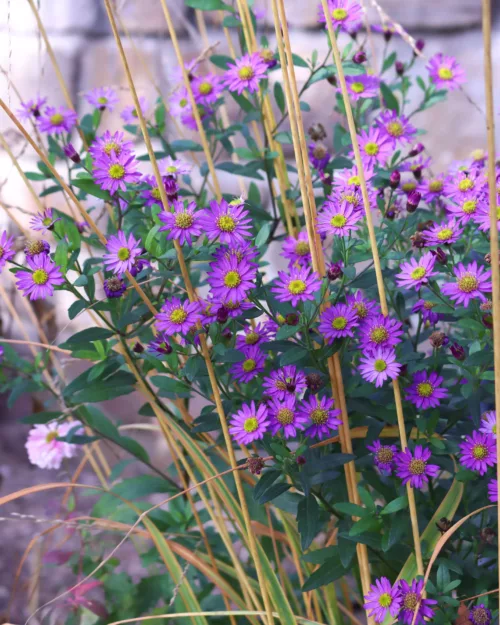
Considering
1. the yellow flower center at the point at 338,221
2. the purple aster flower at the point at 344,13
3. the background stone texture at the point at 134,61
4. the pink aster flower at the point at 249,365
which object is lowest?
the pink aster flower at the point at 249,365

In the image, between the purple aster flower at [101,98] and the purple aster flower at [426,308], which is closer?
the purple aster flower at [426,308]

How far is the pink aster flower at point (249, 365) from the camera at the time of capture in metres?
0.53

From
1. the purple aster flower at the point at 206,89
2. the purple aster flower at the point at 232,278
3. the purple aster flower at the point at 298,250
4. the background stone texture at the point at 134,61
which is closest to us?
the purple aster flower at the point at 232,278

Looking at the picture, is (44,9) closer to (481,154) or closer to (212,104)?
(212,104)

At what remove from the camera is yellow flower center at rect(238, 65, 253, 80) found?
2.08 feet

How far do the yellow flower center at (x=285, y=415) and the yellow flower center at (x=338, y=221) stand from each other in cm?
13

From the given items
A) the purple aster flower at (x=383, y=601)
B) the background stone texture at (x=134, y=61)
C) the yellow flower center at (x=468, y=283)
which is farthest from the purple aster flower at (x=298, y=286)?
the background stone texture at (x=134, y=61)

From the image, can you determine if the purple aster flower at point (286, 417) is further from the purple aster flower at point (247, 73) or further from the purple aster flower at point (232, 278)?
the purple aster flower at point (247, 73)

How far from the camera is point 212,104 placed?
0.72 metres

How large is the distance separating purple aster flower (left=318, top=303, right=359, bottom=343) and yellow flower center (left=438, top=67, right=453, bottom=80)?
0.35 meters

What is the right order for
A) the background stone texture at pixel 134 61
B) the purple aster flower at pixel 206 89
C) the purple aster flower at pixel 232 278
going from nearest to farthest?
1. the purple aster flower at pixel 232 278
2. the purple aster flower at pixel 206 89
3. the background stone texture at pixel 134 61

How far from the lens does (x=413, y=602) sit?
491mm

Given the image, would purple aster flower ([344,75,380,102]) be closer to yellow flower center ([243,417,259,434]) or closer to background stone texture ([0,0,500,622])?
yellow flower center ([243,417,259,434])

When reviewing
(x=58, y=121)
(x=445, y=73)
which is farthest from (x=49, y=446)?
(x=445, y=73)
